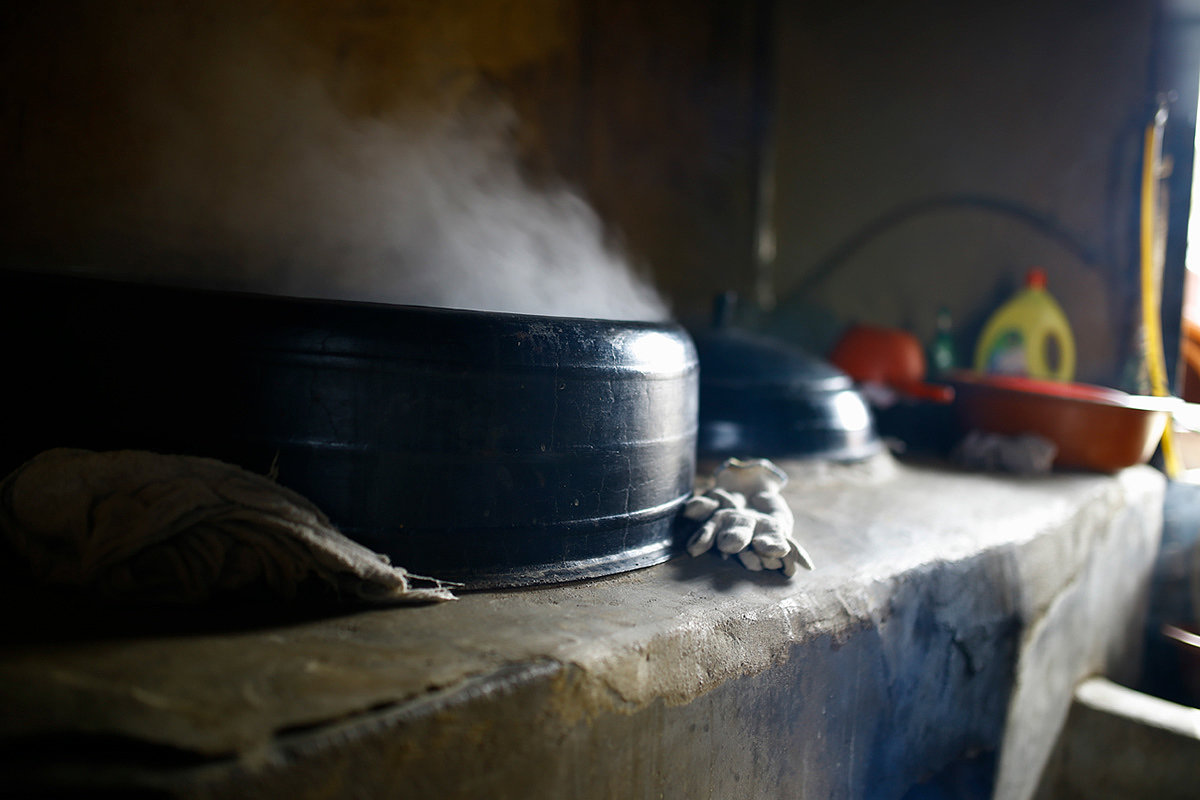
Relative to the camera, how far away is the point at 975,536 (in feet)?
6.53

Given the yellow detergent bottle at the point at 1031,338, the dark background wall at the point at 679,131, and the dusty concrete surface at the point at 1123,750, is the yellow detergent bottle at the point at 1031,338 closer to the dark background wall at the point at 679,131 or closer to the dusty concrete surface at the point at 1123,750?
the dark background wall at the point at 679,131

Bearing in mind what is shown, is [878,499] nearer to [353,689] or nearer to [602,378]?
[602,378]

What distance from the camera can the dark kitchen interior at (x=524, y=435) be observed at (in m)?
1.00

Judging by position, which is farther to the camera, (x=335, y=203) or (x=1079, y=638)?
(x=1079, y=638)

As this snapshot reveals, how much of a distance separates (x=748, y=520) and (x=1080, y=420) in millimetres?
2039

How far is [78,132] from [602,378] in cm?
126

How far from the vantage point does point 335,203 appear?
81.2 inches

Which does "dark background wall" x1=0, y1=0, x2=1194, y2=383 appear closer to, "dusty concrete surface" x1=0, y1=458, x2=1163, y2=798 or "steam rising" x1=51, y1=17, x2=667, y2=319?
"steam rising" x1=51, y1=17, x2=667, y2=319

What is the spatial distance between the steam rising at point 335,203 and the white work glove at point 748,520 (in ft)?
2.11

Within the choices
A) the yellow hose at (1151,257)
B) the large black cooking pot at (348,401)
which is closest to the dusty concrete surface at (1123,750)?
the yellow hose at (1151,257)

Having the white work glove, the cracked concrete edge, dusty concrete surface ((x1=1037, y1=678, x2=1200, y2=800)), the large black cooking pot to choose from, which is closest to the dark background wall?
the large black cooking pot

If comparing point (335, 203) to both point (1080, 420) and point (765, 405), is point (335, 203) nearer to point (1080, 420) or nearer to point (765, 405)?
point (765, 405)

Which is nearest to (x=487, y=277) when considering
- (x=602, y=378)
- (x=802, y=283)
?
(x=602, y=378)

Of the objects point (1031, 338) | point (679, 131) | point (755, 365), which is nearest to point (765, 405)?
point (755, 365)
